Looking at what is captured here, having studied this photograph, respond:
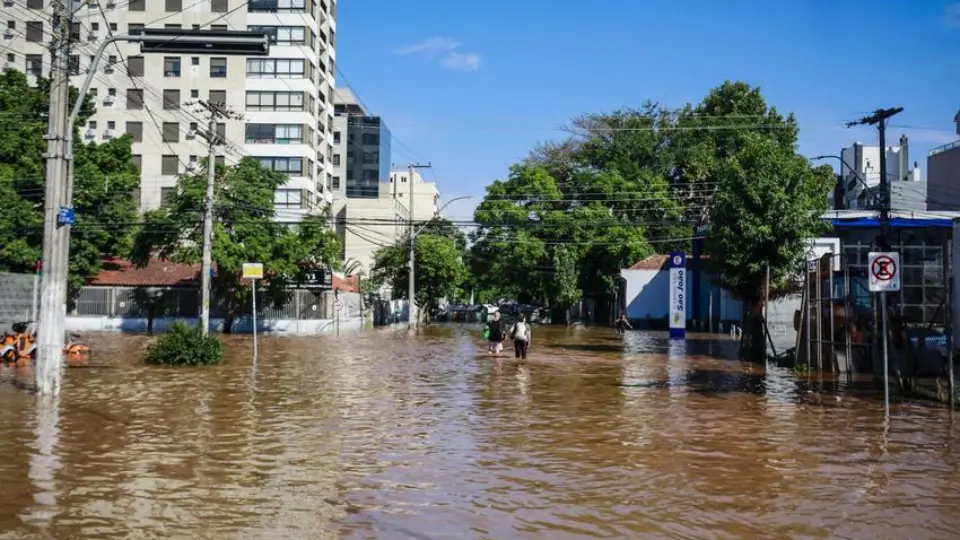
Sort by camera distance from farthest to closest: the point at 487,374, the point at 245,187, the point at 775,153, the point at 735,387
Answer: the point at 245,187 → the point at 775,153 → the point at 487,374 → the point at 735,387

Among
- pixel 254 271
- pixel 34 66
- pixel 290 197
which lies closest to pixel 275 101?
pixel 290 197

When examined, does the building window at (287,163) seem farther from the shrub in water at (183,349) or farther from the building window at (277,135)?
the shrub in water at (183,349)

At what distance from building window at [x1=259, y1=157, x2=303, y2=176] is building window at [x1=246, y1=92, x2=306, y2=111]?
12.9ft

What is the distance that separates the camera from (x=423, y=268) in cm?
6900

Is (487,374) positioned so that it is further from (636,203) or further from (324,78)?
(324,78)

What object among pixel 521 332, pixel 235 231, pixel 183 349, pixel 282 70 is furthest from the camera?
pixel 282 70

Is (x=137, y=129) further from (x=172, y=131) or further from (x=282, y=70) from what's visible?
(x=282, y=70)

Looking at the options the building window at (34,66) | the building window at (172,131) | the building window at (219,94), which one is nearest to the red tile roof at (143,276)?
the building window at (172,131)

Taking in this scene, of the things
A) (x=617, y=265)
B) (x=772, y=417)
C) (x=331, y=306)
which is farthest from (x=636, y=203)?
(x=772, y=417)

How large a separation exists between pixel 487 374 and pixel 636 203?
47.4 metres

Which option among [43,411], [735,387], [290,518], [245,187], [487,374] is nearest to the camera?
[290,518]

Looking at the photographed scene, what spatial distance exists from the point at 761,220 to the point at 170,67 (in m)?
55.6

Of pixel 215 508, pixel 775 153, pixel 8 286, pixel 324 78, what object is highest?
pixel 324 78

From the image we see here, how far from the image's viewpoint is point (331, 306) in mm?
52781
